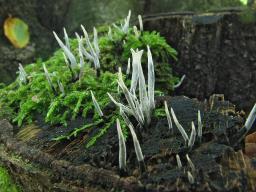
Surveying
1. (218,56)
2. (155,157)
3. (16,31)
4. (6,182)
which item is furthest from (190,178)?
(16,31)

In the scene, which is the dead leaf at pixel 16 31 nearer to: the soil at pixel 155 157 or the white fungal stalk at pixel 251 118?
the soil at pixel 155 157

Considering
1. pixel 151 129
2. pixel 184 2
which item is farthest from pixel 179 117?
pixel 184 2

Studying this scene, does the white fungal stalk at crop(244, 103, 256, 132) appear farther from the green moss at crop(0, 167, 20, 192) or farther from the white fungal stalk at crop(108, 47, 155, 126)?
the green moss at crop(0, 167, 20, 192)

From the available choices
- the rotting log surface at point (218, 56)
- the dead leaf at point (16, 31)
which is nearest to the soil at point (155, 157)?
the rotting log surface at point (218, 56)

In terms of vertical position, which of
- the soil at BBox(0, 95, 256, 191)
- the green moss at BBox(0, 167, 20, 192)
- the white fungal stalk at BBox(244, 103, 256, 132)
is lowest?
the green moss at BBox(0, 167, 20, 192)

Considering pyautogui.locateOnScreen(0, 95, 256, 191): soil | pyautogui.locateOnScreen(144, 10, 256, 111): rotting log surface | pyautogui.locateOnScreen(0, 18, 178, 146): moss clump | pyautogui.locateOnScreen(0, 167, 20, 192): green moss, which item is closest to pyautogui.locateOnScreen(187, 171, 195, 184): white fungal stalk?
pyautogui.locateOnScreen(0, 95, 256, 191): soil

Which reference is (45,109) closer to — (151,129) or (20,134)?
(20,134)
